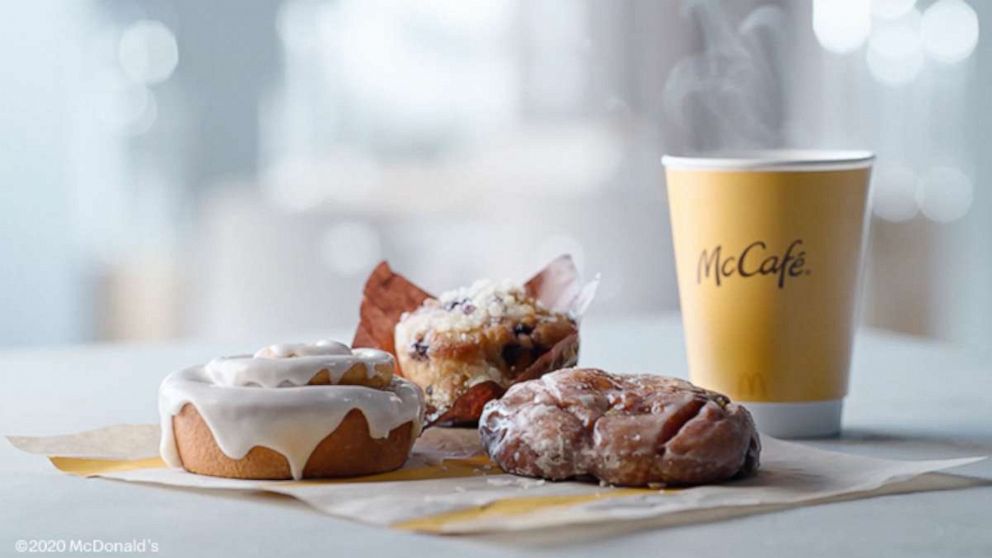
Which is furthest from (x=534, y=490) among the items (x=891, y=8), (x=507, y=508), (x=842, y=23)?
(x=842, y=23)

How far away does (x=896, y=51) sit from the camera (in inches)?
132

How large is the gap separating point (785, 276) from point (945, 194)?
212 cm

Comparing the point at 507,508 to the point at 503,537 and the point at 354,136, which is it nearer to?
the point at 503,537

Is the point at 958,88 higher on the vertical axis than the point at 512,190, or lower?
higher

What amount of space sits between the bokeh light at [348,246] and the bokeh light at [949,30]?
57.4 inches

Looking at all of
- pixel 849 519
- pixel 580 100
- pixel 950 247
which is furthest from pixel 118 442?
pixel 580 100

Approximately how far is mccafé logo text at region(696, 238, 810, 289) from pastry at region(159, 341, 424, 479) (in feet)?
0.95

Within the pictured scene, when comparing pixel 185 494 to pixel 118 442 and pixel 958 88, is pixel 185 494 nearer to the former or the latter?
pixel 118 442

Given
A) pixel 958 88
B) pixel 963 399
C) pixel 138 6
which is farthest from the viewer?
pixel 138 6

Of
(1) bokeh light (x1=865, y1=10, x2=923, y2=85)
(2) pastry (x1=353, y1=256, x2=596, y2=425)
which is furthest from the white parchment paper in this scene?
(1) bokeh light (x1=865, y1=10, x2=923, y2=85)

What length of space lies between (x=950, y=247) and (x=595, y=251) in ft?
3.22

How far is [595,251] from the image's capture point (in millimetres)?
3631

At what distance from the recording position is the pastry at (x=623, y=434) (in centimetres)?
84

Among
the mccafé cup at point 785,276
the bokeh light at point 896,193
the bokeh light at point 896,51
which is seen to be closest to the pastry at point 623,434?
the mccafé cup at point 785,276
